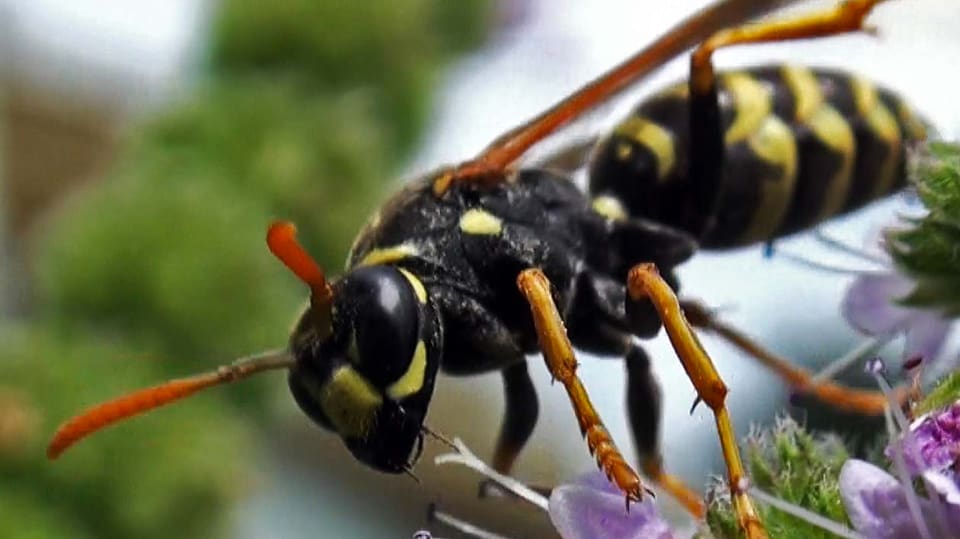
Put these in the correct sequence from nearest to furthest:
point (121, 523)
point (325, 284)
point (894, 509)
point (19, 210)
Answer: point (894, 509)
point (325, 284)
point (121, 523)
point (19, 210)

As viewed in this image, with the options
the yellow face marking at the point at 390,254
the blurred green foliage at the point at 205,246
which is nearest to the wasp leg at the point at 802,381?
the yellow face marking at the point at 390,254

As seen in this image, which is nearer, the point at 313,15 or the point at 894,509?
the point at 894,509

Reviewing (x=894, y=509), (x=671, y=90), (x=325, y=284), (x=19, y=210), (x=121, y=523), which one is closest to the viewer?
(x=894, y=509)

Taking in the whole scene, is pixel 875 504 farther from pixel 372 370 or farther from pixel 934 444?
pixel 372 370

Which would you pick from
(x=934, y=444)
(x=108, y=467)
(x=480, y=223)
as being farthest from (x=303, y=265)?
(x=108, y=467)

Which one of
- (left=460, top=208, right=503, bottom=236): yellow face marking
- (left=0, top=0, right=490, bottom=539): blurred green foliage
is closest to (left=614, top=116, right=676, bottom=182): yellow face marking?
(left=460, top=208, right=503, bottom=236): yellow face marking

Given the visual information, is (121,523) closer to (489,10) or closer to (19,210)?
(489,10)

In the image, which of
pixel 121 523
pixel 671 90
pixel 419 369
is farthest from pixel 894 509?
pixel 121 523
